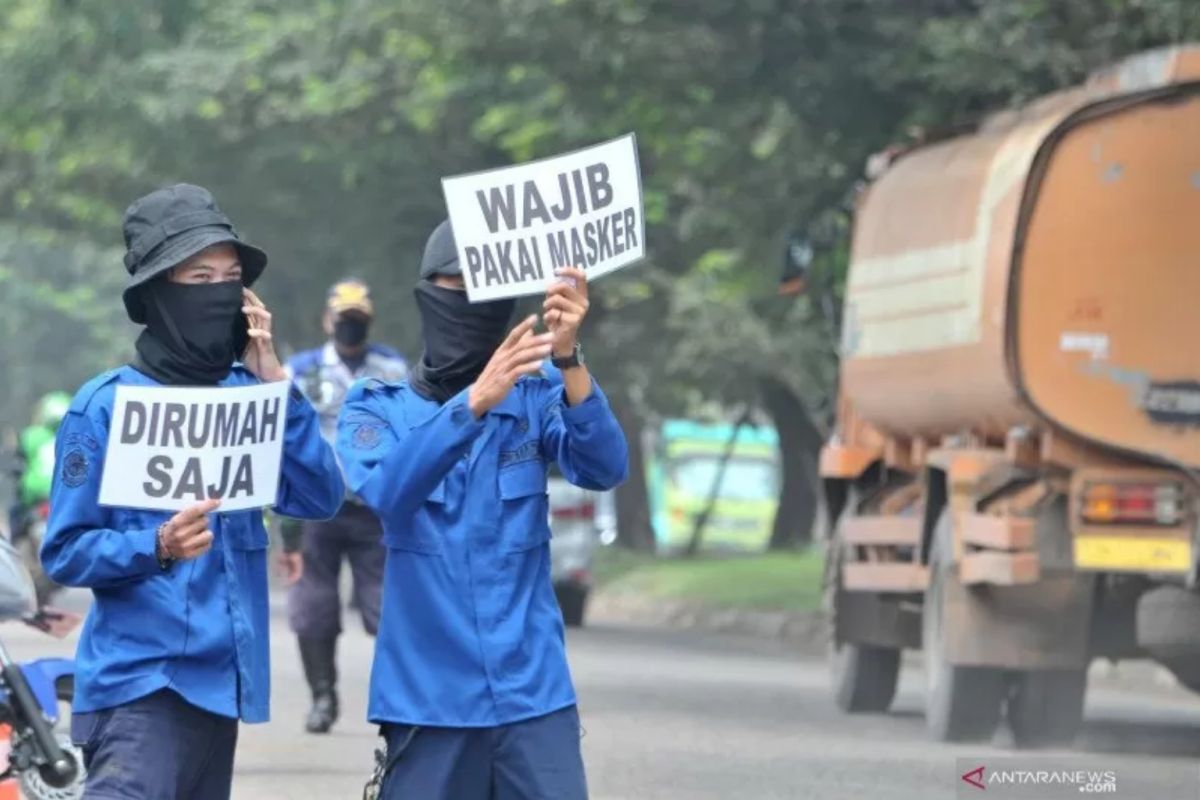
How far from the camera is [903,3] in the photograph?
20.8 meters

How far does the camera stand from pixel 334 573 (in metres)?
12.9

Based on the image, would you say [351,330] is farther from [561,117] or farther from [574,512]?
[561,117]

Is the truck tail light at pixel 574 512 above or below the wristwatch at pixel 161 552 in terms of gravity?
below

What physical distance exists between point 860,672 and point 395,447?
34.5 ft

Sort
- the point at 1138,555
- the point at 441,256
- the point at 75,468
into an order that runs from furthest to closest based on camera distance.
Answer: the point at 1138,555, the point at 441,256, the point at 75,468

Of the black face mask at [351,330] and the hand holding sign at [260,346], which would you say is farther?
the black face mask at [351,330]

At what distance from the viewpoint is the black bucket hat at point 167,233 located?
590 cm

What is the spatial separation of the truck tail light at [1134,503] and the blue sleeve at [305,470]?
23.5ft

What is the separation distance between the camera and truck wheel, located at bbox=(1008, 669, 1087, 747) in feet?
45.1

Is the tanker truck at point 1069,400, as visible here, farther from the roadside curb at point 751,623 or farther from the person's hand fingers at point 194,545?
the person's hand fingers at point 194,545

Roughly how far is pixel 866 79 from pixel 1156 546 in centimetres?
890

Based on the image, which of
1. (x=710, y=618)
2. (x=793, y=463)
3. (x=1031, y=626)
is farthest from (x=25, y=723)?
(x=793, y=463)

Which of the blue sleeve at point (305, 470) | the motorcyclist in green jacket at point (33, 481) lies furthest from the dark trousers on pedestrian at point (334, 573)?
the motorcyclist in green jacket at point (33, 481)

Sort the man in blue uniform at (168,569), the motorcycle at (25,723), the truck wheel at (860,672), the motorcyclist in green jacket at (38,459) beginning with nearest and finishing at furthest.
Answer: the man in blue uniform at (168,569)
the motorcycle at (25,723)
the truck wheel at (860,672)
the motorcyclist in green jacket at (38,459)
